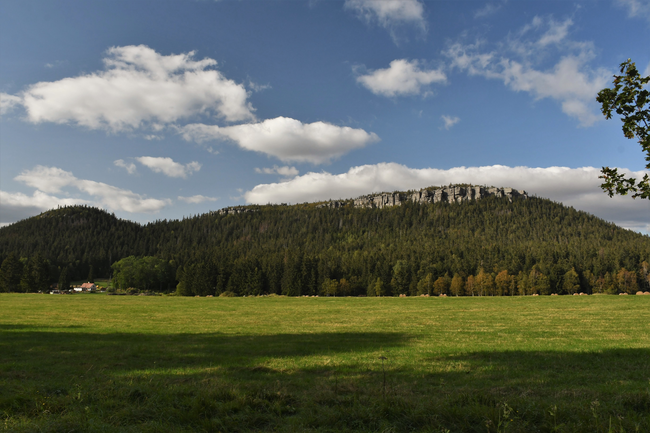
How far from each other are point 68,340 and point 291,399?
19.1 metres

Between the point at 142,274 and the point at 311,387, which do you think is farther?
the point at 142,274

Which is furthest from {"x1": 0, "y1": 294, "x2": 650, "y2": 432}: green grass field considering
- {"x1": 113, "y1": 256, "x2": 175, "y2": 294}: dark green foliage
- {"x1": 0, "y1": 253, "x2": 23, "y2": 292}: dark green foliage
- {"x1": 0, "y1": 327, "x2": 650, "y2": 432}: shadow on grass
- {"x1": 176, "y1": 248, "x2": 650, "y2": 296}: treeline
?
{"x1": 113, "y1": 256, "x2": 175, "y2": 294}: dark green foliage

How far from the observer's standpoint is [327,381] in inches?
436

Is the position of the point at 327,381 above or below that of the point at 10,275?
above

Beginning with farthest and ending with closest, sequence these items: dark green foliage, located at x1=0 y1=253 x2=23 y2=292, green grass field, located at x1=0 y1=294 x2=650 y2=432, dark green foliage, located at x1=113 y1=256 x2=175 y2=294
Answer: dark green foliage, located at x1=113 y1=256 x2=175 y2=294
dark green foliage, located at x1=0 y1=253 x2=23 y2=292
green grass field, located at x1=0 y1=294 x2=650 y2=432

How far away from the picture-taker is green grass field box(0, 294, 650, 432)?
6961mm

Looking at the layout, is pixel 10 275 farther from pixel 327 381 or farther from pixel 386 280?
pixel 327 381

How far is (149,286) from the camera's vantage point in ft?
463

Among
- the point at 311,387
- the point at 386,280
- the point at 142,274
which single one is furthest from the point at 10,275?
the point at 311,387

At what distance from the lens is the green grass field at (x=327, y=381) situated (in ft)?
22.8

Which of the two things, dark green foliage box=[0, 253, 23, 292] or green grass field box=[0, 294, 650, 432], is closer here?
green grass field box=[0, 294, 650, 432]

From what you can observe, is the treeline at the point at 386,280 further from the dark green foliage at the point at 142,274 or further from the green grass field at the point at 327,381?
the green grass field at the point at 327,381

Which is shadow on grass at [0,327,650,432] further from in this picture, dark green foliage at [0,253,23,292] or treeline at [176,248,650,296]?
dark green foliage at [0,253,23,292]

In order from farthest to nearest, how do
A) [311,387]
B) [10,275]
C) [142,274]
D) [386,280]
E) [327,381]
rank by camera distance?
[142,274], [386,280], [10,275], [327,381], [311,387]
